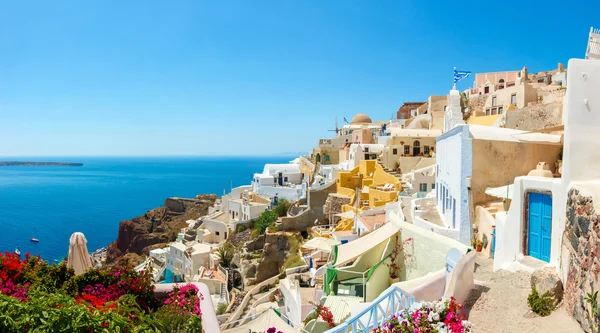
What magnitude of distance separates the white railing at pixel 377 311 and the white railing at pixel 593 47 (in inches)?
300

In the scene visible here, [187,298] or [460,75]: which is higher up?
[460,75]

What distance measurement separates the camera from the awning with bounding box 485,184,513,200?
1198cm

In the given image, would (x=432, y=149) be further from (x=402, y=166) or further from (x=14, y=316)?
(x=14, y=316)

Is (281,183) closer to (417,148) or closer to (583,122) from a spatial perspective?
(417,148)

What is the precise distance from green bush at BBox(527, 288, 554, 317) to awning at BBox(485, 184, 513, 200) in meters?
4.82

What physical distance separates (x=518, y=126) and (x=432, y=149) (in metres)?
13.6

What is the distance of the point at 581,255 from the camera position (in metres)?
6.94

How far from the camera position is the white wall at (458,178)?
13.0 meters

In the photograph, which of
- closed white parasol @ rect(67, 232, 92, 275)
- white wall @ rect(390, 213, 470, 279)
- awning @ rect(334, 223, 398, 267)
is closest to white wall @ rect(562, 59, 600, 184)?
white wall @ rect(390, 213, 470, 279)

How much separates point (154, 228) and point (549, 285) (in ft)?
191

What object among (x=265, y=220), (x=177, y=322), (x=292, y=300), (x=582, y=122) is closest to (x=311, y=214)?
(x=265, y=220)

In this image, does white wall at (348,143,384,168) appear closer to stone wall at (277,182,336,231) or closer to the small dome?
stone wall at (277,182,336,231)

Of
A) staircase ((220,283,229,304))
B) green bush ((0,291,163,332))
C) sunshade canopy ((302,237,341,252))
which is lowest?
staircase ((220,283,229,304))

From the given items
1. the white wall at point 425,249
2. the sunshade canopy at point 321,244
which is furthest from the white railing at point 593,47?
the sunshade canopy at point 321,244
